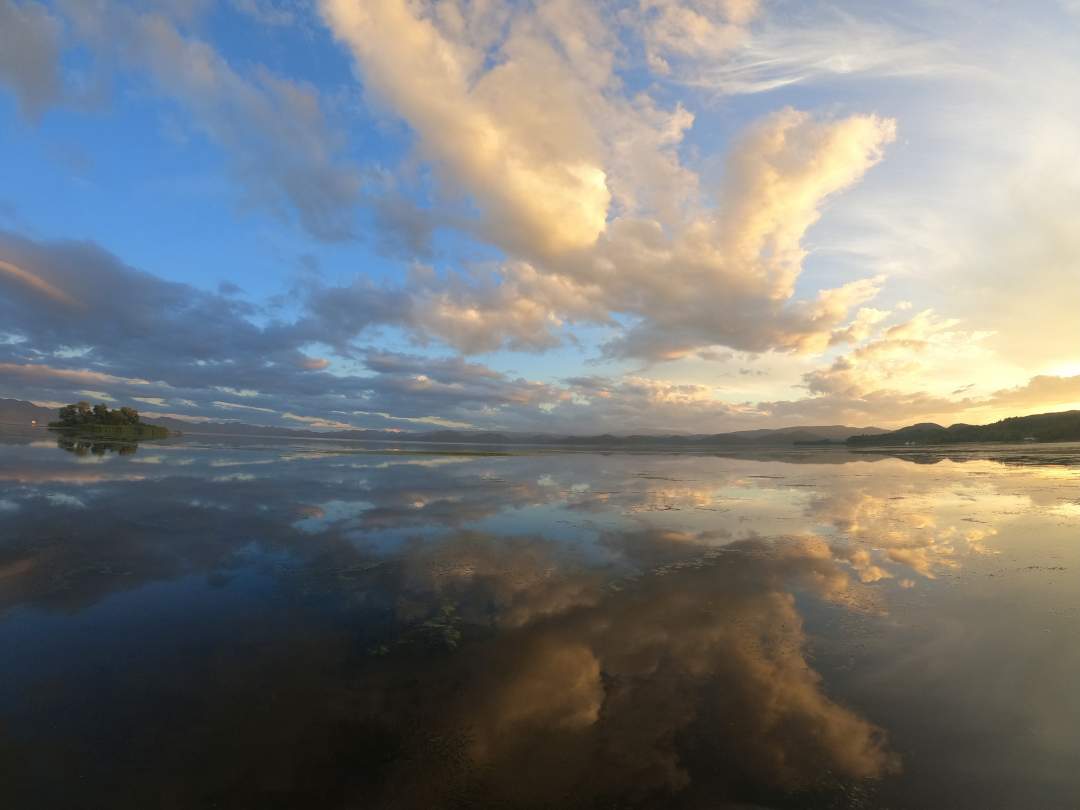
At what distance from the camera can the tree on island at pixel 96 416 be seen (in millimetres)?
116000

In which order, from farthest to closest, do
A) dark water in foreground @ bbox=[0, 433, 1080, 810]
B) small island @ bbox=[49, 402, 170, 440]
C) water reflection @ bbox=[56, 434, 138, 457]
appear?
small island @ bbox=[49, 402, 170, 440]
water reflection @ bbox=[56, 434, 138, 457]
dark water in foreground @ bbox=[0, 433, 1080, 810]

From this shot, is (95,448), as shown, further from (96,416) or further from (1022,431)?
(1022,431)

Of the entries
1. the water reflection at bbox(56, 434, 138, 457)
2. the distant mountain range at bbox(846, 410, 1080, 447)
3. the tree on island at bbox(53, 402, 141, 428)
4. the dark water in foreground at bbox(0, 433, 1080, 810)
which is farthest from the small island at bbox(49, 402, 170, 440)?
the distant mountain range at bbox(846, 410, 1080, 447)

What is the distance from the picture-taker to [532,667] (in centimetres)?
Answer: 827

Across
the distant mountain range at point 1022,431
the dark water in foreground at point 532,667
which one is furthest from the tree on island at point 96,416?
the distant mountain range at point 1022,431

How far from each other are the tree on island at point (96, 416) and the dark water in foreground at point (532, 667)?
126502 millimetres

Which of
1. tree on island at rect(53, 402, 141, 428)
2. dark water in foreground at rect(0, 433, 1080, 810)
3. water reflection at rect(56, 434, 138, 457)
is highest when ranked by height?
tree on island at rect(53, 402, 141, 428)

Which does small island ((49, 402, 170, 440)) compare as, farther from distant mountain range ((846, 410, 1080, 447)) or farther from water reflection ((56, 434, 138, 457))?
distant mountain range ((846, 410, 1080, 447))

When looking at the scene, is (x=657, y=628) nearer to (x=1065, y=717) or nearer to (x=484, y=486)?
(x=1065, y=717)

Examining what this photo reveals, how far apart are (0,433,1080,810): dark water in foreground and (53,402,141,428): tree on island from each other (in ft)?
415

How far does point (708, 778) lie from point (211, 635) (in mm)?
8987

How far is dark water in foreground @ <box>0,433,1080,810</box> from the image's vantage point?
5.65 meters

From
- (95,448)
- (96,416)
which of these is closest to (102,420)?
(96,416)

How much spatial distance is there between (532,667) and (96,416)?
153m
